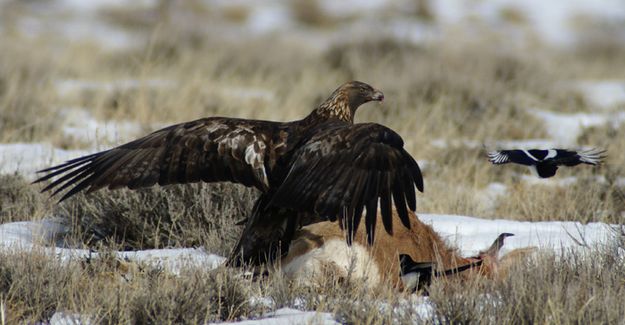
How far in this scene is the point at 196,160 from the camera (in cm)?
510

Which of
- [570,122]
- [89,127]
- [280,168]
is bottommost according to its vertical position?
[280,168]

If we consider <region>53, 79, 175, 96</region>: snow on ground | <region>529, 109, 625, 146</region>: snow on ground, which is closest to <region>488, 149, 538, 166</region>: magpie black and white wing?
<region>529, 109, 625, 146</region>: snow on ground

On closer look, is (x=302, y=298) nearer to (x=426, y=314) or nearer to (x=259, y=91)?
(x=426, y=314)

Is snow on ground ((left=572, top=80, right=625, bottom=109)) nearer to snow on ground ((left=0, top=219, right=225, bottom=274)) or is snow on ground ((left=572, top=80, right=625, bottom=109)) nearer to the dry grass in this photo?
the dry grass

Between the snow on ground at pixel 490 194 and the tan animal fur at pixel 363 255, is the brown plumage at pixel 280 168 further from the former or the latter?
the snow on ground at pixel 490 194

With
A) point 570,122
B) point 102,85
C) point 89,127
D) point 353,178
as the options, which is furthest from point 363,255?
point 102,85

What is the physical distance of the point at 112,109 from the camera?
34.9 ft

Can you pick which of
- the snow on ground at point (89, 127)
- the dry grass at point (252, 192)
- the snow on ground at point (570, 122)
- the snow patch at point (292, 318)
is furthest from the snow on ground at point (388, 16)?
the snow patch at point (292, 318)

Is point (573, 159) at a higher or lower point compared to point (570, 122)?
lower

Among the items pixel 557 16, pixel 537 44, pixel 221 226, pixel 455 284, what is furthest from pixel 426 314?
pixel 557 16

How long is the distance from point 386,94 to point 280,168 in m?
7.05

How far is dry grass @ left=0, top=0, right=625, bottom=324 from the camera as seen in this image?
413 cm

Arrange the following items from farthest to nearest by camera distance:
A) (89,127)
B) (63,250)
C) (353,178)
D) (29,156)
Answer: (89,127) → (29,156) → (63,250) → (353,178)

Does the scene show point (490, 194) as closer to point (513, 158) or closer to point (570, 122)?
point (513, 158)
